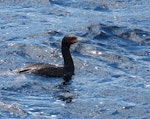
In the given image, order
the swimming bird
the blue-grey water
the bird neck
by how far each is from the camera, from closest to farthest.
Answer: the blue-grey water < the swimming bird < the bird neck

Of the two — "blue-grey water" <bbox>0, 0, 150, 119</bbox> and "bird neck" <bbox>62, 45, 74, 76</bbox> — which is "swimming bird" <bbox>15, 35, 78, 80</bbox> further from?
"blue-grey water" <bbox>0, 0, 150, 119</bbox>

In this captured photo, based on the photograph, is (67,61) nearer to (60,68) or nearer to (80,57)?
(60,68)

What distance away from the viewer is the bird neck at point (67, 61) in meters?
21.1

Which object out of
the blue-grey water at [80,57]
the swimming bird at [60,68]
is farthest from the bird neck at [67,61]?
the blue-grey water at [80,57]

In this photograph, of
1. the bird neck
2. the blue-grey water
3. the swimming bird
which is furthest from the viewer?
the bird neck

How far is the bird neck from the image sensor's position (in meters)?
21.1

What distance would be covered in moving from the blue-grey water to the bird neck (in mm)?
266

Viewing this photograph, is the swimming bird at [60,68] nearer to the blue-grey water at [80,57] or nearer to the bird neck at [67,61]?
the bird neck at [67,61]

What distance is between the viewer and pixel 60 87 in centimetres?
1959

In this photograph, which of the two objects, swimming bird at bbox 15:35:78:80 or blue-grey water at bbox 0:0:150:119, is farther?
swimming bird at bbox 15:35:78:80

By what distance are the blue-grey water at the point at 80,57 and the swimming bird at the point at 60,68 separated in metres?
0.22

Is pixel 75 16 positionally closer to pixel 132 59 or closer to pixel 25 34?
pixel 25 34

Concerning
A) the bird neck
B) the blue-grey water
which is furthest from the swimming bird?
the blue-grey water

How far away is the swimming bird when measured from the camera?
20.5m
